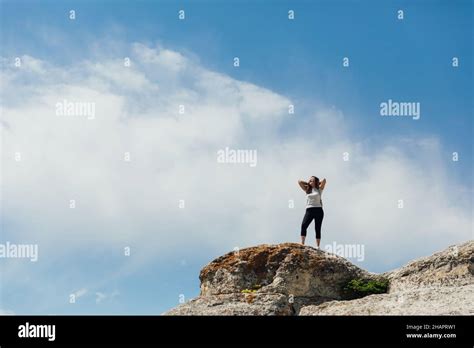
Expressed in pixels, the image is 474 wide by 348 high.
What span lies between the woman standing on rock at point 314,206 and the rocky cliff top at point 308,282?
33.4 inches

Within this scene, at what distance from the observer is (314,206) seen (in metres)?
25.5

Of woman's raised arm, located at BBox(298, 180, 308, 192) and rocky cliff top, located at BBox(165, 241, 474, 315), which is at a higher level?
woman's raised arm, located at BBox(298, 180, 308, 192)

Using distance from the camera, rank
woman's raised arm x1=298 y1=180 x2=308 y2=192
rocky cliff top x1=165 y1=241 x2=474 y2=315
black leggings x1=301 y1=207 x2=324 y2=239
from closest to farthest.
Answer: rocky cliff top x1=165 y1=241 x2=474 y2=315 → black leggings x1=301 y1=207 x2=324 y2=239 → woman's raised arm x1=298 y1=180 x2=308 y2=192

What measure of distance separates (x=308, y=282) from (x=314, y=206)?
3.22 metres

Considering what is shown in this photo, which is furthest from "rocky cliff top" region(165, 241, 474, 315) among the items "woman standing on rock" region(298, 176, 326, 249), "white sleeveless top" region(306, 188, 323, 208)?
"white sleeveless top" region(306, 188, 323, 208)

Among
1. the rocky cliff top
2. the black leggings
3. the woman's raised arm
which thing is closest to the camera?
the rocky cliff top

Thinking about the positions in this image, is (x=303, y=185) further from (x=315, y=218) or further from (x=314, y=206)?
(x=315, y=218)

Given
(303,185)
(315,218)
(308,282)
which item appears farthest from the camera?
(303,185)

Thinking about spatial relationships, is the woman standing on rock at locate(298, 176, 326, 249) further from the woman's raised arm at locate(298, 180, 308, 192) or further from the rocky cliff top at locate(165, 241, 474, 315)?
the rocky cliff top at locate(165, 241, 474, 315)

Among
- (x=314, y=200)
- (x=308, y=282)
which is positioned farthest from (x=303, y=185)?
(x=308, y=282)

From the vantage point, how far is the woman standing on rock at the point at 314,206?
2552 cm

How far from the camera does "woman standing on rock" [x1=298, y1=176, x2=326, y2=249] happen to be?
A: 83.7 feet

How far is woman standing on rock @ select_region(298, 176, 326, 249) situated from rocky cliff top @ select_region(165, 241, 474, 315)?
848 millimetres
